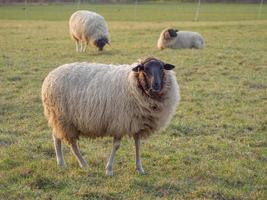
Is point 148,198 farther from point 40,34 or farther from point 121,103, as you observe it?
point 40,34

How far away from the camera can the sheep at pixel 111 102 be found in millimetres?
6484

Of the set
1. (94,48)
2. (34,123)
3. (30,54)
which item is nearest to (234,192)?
(34,123)

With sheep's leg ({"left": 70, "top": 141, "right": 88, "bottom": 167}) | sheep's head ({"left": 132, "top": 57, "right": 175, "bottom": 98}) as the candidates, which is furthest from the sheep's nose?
sheep's leg ({"left": 70, "top": 141, "right": 88, "bottom": 167})

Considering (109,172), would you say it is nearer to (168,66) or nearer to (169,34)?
(168,66)

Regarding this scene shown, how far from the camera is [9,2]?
175 feet

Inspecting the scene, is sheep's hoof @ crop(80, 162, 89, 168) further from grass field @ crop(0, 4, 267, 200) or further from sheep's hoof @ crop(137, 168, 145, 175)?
sheep's hoof @ crop(137, 168, 145, 175)

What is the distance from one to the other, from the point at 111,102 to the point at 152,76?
72 centimetres

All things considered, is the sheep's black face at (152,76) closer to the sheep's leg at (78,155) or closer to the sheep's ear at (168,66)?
the sheep's ear at (168,66)

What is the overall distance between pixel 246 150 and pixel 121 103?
2374 mm

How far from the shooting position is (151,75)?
631 cm

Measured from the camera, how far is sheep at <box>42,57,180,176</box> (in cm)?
648

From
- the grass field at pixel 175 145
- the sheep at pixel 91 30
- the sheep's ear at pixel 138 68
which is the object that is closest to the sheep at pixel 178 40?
the sheep at pixel 91 30

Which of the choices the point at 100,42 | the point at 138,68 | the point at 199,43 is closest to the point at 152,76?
the point at 138,68

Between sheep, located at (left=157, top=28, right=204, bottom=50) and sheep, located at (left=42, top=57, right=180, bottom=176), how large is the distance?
1309 centimetres
